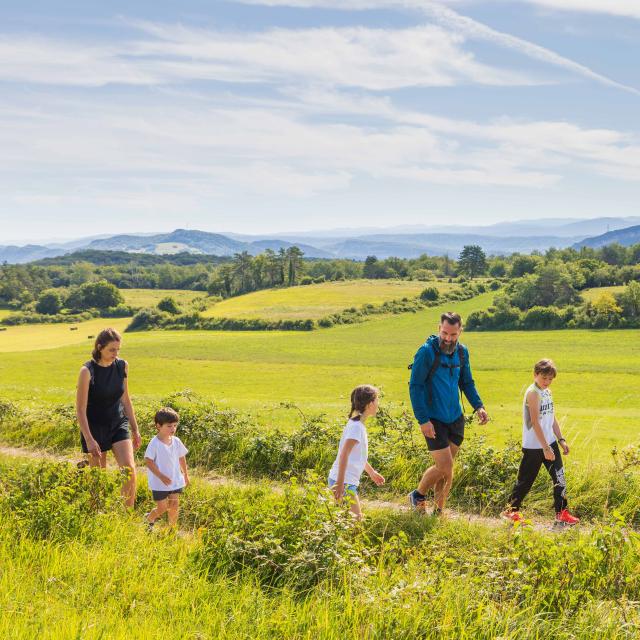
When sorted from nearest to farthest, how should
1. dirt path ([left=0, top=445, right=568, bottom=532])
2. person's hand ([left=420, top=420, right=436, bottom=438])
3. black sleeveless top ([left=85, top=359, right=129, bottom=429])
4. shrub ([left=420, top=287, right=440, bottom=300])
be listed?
person's hand ([left=420, top=420, right=436, bottom=438]), dirt path ([left=0, top=445, right=568, bottom=532]), black sleeveless top ([left=85, top=359, right=129, bottom=429]), shrub ([left=420, top=287, right=440, bottom=300])

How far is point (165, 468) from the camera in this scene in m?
6.20

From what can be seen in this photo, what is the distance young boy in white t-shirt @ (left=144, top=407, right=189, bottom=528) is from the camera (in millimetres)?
6094

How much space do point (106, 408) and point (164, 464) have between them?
0.96 m

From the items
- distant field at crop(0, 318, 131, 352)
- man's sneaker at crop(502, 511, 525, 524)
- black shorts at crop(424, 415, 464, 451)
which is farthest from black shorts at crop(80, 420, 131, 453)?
distant field at crop(0, 318, 131, 352)

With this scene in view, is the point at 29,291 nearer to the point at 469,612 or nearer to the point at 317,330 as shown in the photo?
the point at 317,330

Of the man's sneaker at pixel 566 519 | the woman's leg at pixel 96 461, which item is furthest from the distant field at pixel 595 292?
the woman's leg at pixel 96 461

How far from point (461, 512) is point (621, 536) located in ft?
8.40

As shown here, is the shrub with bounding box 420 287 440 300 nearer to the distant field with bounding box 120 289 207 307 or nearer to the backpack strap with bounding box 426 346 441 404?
the distant field with bounding box 120 289 207 307

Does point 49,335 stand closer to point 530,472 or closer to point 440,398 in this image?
point 440,398

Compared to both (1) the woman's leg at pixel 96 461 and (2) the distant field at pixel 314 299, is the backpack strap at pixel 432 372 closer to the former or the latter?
(1) the woman's leg at pixel 96 461

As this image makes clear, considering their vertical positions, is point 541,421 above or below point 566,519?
above

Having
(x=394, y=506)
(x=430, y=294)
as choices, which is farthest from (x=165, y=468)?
(x=430, y=294)

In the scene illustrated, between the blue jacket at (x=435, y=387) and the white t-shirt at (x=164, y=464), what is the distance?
258 cm

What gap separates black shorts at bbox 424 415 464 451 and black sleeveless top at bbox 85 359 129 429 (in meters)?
3.42
